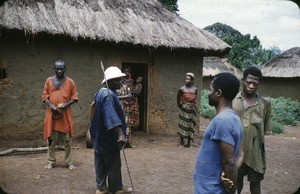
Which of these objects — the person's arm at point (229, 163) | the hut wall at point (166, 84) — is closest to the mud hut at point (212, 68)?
the hut wall at point (166, 84)

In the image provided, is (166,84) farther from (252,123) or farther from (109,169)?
(252,123)

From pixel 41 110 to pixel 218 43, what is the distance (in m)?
5.45

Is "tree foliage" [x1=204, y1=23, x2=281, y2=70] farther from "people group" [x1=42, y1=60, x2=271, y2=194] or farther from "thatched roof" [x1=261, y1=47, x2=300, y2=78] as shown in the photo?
"people group" [x1=42, y1=60, x2=271, y2=194]

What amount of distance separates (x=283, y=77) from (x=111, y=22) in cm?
1489

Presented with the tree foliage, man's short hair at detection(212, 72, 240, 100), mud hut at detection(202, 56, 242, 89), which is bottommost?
man's short hair at detection(212, 72, 240, 100)

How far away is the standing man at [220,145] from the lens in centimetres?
238

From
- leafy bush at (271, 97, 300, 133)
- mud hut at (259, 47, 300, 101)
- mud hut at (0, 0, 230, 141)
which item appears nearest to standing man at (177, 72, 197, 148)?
mud hut at (0, 0, 230, 141)

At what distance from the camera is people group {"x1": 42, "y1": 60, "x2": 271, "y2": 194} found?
2.44 metres

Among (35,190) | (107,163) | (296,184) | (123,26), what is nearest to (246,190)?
(296,184)

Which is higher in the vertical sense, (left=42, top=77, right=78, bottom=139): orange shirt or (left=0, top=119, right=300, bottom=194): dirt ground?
(left=42, top=77, right=78, bottom=139): orange shirt

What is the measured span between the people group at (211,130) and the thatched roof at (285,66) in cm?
1557

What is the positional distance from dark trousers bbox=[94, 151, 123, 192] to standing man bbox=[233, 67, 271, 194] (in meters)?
1.57

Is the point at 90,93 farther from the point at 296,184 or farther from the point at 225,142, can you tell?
the point at 225,142

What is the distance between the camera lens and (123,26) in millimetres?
8797
